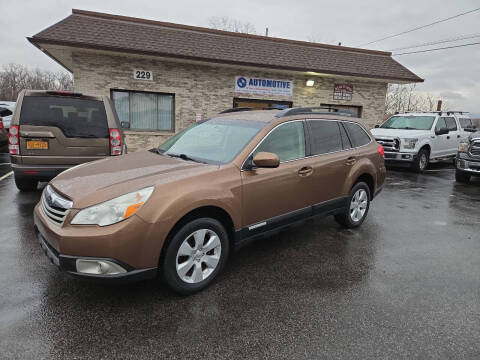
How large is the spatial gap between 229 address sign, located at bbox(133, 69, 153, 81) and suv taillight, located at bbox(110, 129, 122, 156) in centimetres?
676

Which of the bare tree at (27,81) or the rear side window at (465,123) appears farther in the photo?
the bare tree at (27,81)

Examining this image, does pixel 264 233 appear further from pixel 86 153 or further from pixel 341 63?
pixel 341 63

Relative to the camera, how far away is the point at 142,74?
1182 centimetres

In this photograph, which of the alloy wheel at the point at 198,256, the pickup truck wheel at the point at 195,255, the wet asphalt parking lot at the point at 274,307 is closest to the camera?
the wet asphalt parking lot at the point at 274,307

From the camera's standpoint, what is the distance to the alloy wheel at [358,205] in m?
5.01

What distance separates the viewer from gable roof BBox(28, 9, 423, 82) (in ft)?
34.9

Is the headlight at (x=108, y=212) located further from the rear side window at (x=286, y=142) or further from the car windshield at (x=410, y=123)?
the car windshield at (x=410, y=123)

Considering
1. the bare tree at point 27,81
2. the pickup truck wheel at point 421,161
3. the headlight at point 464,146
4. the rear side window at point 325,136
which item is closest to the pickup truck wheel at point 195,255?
the rear side window at point 325,136

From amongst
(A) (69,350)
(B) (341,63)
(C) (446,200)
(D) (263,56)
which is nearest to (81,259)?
(A) (69,350)

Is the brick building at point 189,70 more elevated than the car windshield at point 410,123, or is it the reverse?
the brick building at point 189,70

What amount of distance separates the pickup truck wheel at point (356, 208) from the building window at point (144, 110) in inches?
354

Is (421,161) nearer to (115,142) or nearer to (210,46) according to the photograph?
(210,46)

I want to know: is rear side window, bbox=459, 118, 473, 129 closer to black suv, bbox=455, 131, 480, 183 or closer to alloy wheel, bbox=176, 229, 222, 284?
black suv, bbox=455, 131, 480, 183

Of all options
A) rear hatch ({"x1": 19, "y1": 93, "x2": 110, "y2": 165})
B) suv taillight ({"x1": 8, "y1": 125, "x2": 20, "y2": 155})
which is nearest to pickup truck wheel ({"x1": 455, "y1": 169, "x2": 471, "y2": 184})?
rear hatch ({"x1": 19, "y1": 93, "x2": 110, "y2": 165})
